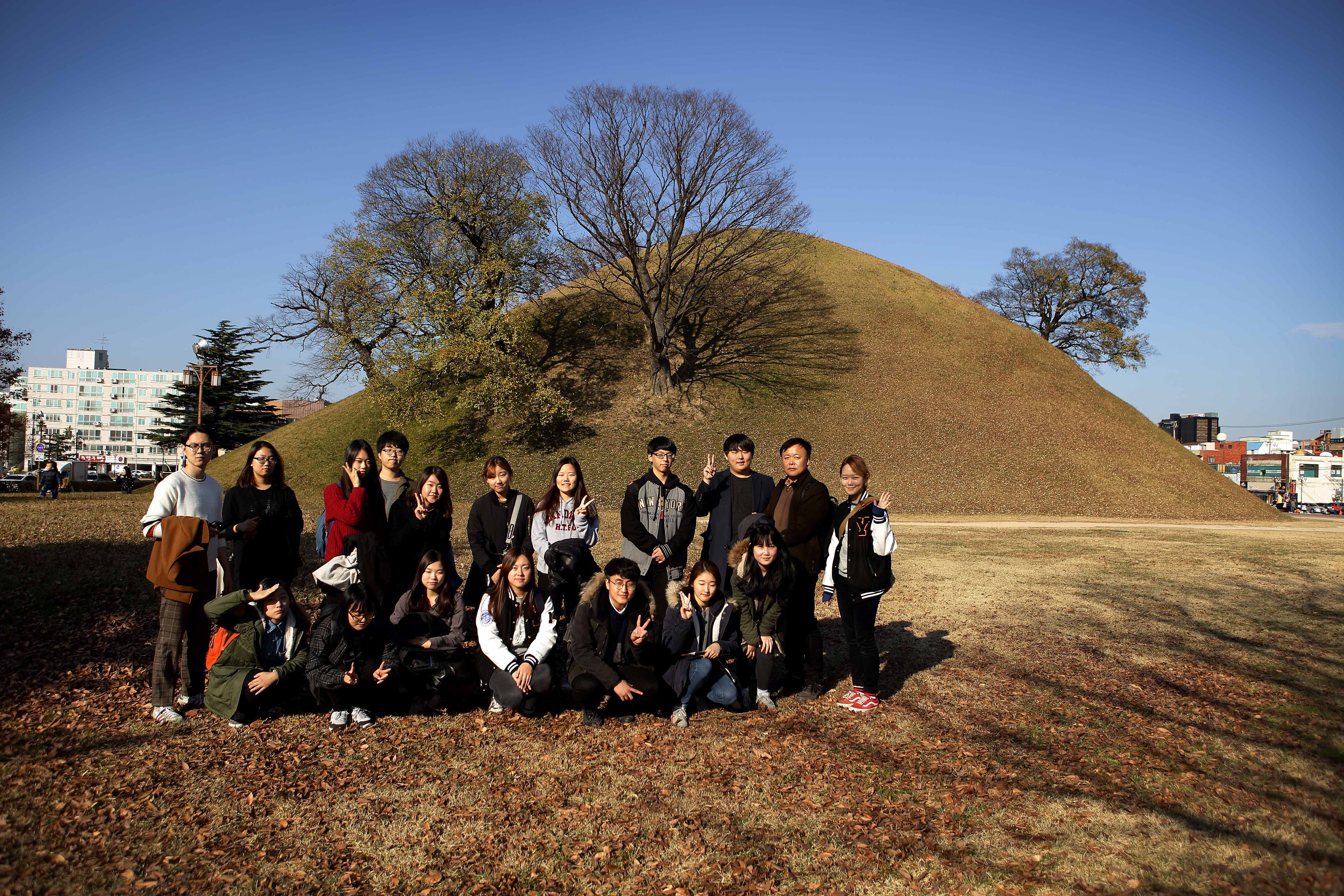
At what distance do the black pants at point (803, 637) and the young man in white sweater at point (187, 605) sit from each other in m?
4.17

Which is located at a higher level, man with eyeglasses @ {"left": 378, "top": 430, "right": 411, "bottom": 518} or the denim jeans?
man with eyeglasses @ {"left": 378, "top": 430, "right": 411, "bottom": 518}

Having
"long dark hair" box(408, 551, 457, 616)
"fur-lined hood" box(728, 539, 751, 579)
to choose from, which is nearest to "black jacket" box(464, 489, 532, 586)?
"long dark hair" box(408, 551, 457, 616)

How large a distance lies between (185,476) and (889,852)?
5.10 meters

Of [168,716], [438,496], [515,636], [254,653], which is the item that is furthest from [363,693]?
[438,496]

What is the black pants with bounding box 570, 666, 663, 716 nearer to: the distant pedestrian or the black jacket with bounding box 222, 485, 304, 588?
the black jacket with bounding box 222, 485, 304, 588

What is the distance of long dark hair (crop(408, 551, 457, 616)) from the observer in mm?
5664

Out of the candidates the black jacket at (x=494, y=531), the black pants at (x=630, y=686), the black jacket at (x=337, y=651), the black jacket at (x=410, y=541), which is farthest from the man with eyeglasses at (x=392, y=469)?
the black pants at (x=630, y=686)

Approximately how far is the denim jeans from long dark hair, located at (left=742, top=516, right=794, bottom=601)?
1.98ft

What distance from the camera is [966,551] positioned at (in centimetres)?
1412

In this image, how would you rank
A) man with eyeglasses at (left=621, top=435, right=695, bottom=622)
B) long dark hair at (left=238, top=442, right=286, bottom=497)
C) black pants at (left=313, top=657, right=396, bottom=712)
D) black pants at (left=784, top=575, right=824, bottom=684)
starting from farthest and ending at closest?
man with eyeglasses at (left=621, top=435, right=695, bottom=622) → black pants at (left=784, top=575, right=824, bottom=684) → long dark hair at (left=238, top=442, right=286, bottom=497) → black pants at (left=313, top=657, right=396, bottom=712)

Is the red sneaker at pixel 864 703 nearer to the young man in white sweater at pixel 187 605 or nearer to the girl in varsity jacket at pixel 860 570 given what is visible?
the girl in varsity jacket at pixel 860 570

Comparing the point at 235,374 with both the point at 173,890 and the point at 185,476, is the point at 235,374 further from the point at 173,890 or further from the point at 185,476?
the point at 173,890

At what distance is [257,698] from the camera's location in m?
5.05

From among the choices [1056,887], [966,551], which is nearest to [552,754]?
[1056,887]
